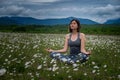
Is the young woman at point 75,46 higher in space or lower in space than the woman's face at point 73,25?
lower

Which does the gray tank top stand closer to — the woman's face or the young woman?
the young woman

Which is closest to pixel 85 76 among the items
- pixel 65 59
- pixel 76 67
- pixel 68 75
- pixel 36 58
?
pixel 68 75

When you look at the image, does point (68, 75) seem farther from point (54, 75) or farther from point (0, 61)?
point (0, 61)

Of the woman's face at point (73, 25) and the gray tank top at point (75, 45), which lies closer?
the woman's face at point (73, 25)

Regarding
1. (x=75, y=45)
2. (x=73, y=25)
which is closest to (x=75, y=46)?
(x=75, y=45)

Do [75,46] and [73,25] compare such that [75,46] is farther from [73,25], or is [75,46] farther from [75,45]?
[73,25]

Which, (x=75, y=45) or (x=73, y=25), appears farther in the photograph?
(x=75, y=45)

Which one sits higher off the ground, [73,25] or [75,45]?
[73,25]

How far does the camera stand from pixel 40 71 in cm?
977

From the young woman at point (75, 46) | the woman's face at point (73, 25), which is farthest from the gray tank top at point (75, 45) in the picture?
the woman's face at point (73, 25)

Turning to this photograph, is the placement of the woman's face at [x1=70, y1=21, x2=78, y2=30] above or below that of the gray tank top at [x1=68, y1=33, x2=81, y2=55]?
above

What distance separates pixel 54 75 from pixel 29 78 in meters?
0.69

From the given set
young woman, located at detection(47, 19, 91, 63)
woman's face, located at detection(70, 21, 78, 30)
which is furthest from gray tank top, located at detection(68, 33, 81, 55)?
woman's face, located at detection(70, 21, 78, 30)

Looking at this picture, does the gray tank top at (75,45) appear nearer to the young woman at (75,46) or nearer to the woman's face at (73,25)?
the young woman at (75,46)
